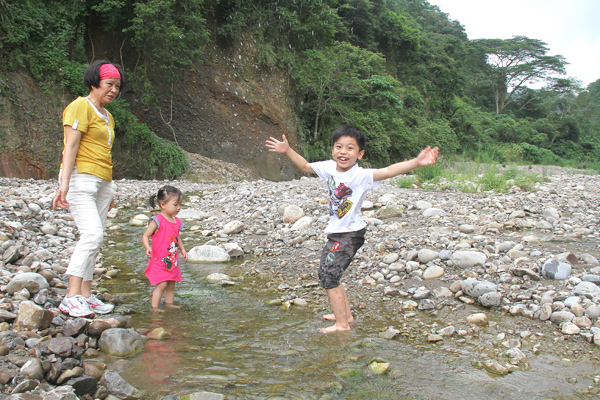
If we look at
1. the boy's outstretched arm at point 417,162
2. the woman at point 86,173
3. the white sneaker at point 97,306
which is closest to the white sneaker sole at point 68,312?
the woman at point 86,173

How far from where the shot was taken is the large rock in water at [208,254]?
14.9 ft

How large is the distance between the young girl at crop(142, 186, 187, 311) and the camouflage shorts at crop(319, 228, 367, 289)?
1.20 meters

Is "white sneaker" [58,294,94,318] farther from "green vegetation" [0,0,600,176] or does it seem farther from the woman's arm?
"green vegetation" [0,0,600,176]

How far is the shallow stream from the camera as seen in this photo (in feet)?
6.55

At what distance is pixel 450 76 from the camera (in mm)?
28422

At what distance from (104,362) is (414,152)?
2205 cm

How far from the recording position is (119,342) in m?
2.32

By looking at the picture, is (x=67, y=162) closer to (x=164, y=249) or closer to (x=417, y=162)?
(x=164, y=249)

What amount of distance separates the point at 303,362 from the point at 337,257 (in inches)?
30.2

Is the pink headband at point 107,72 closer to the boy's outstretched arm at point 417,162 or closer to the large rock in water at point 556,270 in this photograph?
the boy's outstretched arm at point 417,162

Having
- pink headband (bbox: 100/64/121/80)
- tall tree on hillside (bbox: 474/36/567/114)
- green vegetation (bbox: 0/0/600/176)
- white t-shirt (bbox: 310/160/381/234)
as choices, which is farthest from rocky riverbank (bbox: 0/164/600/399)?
tall tree on hillside (bbox: 474/36/567/114)

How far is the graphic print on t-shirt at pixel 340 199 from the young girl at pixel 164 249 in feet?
3.87

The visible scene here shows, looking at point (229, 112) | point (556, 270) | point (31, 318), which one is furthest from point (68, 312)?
point (229, 112)

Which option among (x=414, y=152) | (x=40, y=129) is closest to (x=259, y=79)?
(x=40, y=129)
